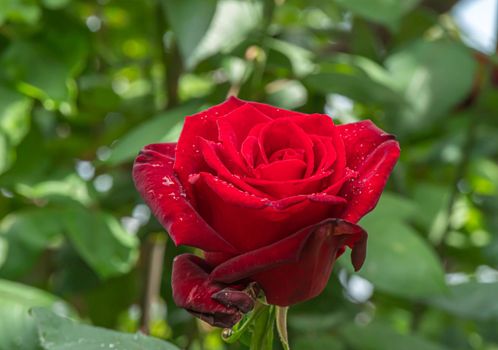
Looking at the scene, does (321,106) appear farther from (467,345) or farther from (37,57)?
(467,345)

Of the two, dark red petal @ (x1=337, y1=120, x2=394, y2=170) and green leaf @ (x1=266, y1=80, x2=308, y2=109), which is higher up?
dark red petal @ (x1=337, y1=120, x2=394, y2=170)

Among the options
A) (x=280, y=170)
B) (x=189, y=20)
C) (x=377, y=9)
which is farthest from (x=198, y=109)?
(x=280, y=170)

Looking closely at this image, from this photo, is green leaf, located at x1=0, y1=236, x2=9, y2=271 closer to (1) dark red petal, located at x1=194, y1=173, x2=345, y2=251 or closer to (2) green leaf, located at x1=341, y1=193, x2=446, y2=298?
(2) green leaf, located at x1=341, y1=193, x2=446, y2=298

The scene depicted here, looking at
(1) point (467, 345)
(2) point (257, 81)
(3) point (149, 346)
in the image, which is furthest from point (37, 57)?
(1) point (467, 345)

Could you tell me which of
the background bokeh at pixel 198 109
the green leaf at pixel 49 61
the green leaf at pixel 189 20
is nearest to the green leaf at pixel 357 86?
the background bokeh at pixel 198 109

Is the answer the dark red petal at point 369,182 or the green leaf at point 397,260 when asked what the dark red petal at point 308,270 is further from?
the green leaf at point 397,260

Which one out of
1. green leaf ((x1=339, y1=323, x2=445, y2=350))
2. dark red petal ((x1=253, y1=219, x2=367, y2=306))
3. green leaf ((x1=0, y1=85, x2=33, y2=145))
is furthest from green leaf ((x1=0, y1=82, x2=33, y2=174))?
dark red petal ((x1=253, y1=219, x2=367, y2=306))
